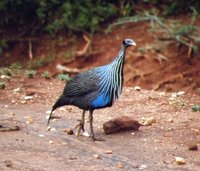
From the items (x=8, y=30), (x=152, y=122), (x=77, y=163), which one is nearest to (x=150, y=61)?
(x=8, y=30)

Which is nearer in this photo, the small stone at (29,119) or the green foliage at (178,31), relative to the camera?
the small stone at (29,119)

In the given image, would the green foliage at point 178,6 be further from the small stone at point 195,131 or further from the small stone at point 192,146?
the small stone at point 192,146

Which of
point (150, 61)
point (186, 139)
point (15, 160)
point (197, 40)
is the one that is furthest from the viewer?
point (150, 61)

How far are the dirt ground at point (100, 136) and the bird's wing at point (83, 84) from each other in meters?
0.46

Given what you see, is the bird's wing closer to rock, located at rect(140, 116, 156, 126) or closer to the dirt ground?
the dirt ground

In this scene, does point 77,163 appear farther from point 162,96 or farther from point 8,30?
point 8,30

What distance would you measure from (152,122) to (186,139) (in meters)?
0.72

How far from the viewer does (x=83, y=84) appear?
21.6ft

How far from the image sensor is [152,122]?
7.32 metres

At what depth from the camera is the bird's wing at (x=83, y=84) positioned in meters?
6.52

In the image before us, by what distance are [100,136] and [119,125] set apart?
24 cm

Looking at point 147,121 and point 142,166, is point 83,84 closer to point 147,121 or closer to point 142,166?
point 147,121

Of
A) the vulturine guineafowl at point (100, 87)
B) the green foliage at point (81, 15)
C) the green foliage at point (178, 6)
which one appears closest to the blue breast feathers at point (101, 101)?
the vulturine guineafowl at point (100, 87)

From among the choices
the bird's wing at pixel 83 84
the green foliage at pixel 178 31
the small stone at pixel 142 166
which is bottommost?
the small stone at pixel 142 166
